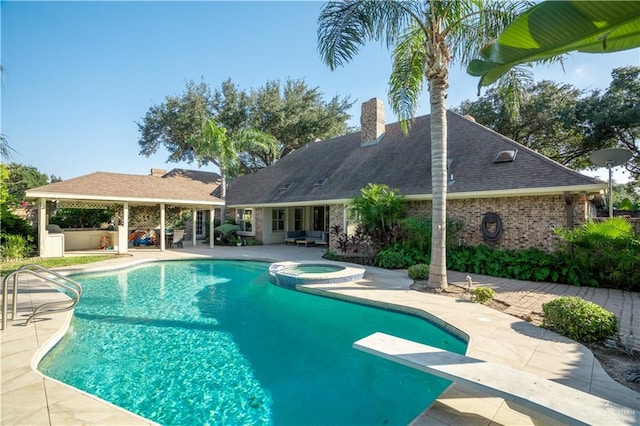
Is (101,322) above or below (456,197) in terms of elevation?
below

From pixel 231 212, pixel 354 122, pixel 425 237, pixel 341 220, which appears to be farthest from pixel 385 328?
pixel 354 122

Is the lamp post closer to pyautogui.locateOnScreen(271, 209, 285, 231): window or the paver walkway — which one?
the paver walkway

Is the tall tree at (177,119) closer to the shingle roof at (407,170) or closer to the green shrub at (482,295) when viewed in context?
the shingle roof at (407,170)

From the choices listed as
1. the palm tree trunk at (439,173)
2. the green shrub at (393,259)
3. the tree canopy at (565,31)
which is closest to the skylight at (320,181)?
the green shrub at (393,259)

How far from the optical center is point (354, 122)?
33.0 metres

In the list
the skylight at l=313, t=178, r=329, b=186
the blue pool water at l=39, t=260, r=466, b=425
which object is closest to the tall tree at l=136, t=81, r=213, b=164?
the skylight at l=313, t=178, r=329, b=186

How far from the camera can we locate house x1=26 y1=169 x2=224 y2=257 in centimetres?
1370

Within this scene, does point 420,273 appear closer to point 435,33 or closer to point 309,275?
point 309,275

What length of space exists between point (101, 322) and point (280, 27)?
34.1 feet

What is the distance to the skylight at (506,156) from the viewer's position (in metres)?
11.0

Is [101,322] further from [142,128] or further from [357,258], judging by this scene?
[142,128]

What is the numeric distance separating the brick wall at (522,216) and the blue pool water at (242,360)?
625 centimetres

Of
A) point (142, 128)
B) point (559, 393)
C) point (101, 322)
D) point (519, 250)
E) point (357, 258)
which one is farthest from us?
point (142, 128)

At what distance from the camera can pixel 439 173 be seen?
8.02 meters
